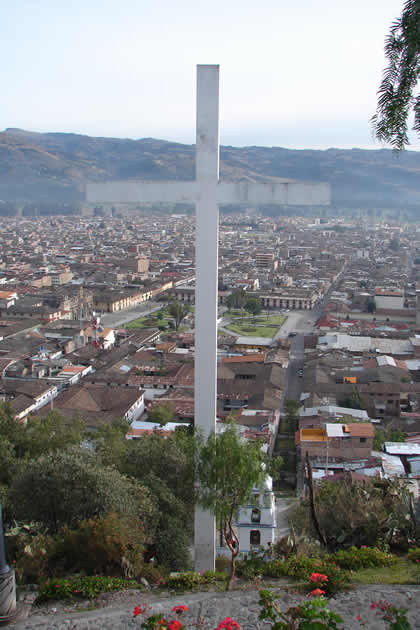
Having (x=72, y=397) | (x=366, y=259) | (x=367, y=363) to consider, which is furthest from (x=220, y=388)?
(x=366, y=259)

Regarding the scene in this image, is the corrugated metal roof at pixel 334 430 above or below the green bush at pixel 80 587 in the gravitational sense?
below

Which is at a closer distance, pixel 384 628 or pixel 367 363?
pixel 384 628

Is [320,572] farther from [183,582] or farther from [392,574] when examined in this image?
[183,582]

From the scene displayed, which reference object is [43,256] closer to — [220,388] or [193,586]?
[220,388]

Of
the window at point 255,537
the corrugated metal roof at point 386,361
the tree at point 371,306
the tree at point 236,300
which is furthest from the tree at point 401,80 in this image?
the tree at point 371,306

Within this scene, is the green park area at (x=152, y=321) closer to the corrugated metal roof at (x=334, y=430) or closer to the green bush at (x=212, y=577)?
the corrugated metal roof at (x=334, y=430)

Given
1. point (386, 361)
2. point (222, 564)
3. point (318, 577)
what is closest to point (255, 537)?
point (222, 564)

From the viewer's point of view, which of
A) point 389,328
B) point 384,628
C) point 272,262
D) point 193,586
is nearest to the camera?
point 384,628

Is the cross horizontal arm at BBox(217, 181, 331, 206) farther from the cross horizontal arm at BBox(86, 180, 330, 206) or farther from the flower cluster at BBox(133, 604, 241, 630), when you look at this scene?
the flower cluster at BBox(133, 604, 241, 630)
